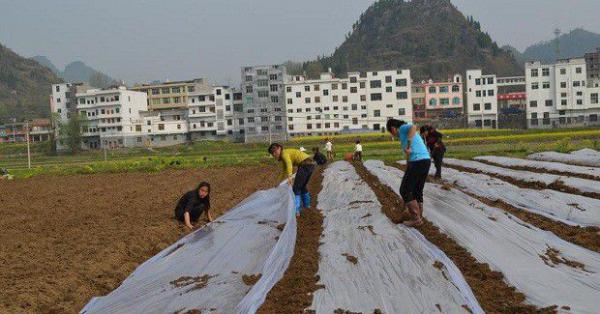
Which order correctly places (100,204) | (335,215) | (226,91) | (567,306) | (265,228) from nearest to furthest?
(567,306) → (265,228) → (335,215) → (100,204) → (226,91)

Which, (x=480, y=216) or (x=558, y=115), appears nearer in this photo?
(x=480, y=216)

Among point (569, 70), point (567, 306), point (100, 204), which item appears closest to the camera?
point (567, 306)

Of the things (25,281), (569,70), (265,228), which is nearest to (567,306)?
(265,228)

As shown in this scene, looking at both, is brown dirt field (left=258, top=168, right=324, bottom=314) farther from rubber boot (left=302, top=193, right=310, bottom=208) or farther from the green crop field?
the green crop field

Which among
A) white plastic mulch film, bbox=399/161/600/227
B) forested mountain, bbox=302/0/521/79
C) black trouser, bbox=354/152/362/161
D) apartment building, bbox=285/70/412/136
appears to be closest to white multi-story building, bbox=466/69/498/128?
apartment building, bbox=285/70/412/136

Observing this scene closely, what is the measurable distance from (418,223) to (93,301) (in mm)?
4253

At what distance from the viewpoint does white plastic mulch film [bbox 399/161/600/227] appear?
27.4ft

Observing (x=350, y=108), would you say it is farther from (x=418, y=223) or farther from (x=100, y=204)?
(x=418, y=223)

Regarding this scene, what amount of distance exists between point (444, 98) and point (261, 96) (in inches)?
1051

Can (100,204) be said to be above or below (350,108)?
below

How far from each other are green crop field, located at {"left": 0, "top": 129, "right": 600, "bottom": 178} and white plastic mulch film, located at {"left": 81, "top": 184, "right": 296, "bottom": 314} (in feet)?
62.1

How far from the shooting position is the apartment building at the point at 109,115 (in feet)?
247

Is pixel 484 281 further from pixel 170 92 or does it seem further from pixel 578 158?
pixel 170 92

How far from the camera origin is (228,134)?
7644 centimetres
